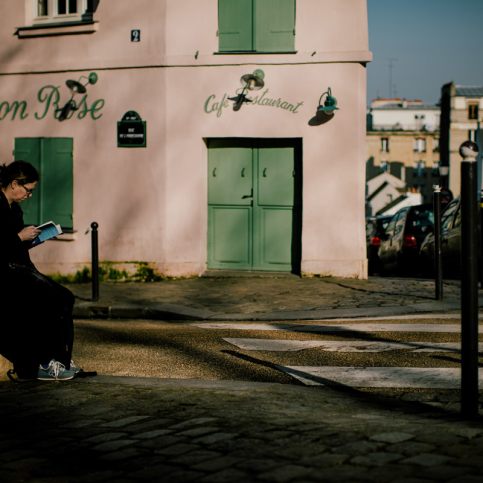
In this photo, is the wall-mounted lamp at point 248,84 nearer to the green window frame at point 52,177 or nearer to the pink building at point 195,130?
the pink building at point 195,130

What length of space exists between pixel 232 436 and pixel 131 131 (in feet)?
31.9

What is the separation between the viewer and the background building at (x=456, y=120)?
73875 millimetres

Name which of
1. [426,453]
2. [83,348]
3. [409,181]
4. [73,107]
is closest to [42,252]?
[73,107]

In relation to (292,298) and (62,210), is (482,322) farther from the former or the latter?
(62,210)

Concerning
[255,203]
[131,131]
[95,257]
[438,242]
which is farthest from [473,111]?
[95,257]

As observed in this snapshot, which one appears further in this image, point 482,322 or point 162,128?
point 162,128

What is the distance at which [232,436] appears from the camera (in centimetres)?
331

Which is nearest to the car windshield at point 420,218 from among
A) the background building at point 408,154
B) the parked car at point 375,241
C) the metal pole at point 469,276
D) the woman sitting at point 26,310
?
the parked car at point 375,241

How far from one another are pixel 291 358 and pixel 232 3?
8.12 meters

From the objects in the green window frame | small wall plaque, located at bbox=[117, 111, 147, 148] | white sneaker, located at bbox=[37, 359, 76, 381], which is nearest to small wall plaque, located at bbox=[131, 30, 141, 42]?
small wall plaque, located at bbox=[117, 111, 147, 148]

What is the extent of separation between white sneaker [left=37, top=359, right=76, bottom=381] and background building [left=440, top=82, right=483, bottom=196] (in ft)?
236

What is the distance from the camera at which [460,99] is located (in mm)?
75688

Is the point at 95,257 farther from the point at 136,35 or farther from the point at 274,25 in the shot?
the point at 274,25

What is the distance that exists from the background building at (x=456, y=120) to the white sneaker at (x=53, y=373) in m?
72.0
